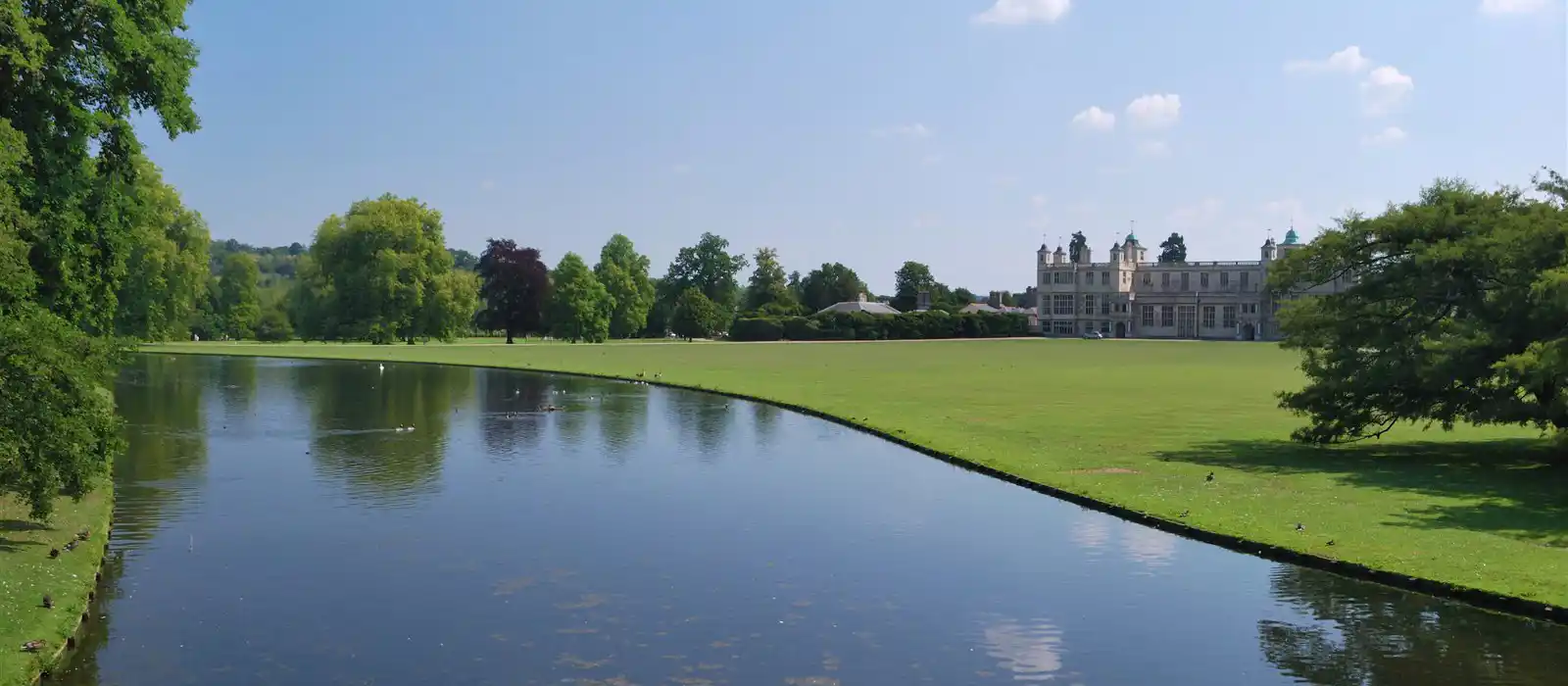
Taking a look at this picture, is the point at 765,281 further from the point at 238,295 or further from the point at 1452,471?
the point at 1452,471

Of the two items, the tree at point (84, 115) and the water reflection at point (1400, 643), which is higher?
the tree at point (84, 115)

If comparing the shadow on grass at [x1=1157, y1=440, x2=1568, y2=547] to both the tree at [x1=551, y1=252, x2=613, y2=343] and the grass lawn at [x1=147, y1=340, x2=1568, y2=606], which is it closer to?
the grass lawn at [x1=147, y1=340, x2=1568, y2=606]

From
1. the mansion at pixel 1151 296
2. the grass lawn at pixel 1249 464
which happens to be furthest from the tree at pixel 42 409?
the mansion at pixel 1151 296

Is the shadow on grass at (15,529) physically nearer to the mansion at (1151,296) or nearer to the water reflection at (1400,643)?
the water reflection at (1400,643)

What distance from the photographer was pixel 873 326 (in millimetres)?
136250

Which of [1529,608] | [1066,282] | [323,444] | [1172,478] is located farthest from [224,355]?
[1066,282]

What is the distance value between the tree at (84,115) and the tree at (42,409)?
12.0ft

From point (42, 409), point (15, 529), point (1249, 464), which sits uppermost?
point (42, 409)

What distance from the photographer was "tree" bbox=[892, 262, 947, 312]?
556ft

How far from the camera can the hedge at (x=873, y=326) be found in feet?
433

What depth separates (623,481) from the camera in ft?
76.7

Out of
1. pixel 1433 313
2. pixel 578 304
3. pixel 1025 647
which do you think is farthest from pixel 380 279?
pixel 1025 647

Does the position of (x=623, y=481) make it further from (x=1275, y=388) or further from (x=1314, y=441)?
(x=1275, y=388)

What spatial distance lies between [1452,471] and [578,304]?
97.2 meters
